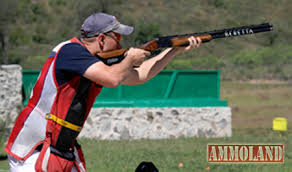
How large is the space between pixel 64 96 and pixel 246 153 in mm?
6510

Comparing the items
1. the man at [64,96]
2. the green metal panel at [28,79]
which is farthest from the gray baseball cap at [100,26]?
the green metal panel at [28,79]

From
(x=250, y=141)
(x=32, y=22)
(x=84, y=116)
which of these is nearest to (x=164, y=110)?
(x=250, y=141)

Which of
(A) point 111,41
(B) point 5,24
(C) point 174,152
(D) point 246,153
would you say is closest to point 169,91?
(C) point 174,152

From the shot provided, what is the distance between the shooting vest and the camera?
3.72 m

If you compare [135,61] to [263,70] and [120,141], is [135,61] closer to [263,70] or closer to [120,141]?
[120,141]

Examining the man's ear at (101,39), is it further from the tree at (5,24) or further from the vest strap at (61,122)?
the tree at (5,24)

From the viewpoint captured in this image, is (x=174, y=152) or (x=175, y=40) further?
(x=174, y=152)

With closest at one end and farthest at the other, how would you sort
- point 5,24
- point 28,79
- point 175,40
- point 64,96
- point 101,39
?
point 64,96
point 101,39
point 175,40
point 28,79
point 5,24

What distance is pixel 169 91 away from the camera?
44.4ft

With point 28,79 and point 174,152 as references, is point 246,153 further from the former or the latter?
point 28,79

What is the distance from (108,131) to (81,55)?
9520 mm

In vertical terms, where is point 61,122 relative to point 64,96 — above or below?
below

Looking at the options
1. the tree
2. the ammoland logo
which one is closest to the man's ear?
the ammoland logo

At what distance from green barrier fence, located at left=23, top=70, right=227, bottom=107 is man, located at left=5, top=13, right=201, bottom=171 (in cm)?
935
